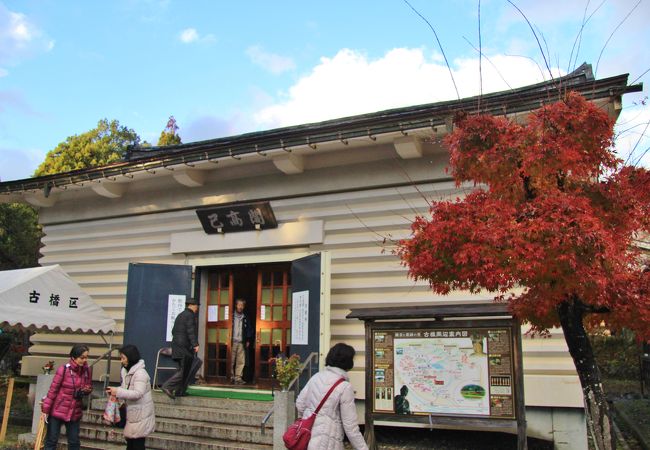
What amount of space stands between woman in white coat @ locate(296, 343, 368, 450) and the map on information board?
8.44 ft

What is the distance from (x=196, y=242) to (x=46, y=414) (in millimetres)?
4752

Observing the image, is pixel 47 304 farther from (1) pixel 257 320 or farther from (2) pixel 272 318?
(2) pixel 272 318

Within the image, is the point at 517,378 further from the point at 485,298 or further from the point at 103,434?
the point at 103,434

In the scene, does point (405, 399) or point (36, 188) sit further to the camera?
point (36, 188)

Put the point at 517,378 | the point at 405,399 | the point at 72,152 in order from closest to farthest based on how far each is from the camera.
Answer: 1. the point at 517,378
2. the point at 405,399
3. the point at 72,152

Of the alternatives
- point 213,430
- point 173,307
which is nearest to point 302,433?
point 213,430

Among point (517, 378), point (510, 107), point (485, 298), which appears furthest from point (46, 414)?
point (510, 107)

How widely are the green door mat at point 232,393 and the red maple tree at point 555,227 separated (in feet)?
15.6

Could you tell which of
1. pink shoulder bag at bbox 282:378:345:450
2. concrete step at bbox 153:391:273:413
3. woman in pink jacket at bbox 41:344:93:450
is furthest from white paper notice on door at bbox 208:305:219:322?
pink shoulder bag at bbox 282:378:345:450

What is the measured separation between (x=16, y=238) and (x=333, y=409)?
18.0 m

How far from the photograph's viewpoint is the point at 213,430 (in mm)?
8055

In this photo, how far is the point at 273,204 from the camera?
10.6 metres

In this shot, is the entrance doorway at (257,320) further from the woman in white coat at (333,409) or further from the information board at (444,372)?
the woman in white coat at (333,409)

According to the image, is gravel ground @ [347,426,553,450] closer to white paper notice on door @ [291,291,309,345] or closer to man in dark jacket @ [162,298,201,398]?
white paper notice on door @ [291,291,309,345]
